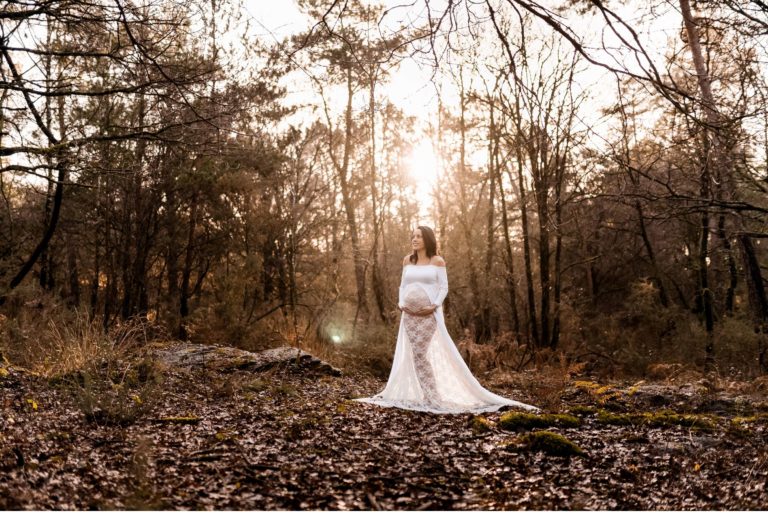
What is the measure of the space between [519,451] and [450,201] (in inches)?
Result: 604

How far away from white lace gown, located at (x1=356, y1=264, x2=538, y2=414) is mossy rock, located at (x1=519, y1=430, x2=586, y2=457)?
230 cm

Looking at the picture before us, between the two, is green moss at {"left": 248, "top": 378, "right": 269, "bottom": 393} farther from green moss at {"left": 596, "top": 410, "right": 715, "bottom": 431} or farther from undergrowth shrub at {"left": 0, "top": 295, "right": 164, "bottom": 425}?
green moss at {"left": 596, "top": 410, "right": 715, "bottom": 431}

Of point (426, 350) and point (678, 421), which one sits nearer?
point (678, 421)

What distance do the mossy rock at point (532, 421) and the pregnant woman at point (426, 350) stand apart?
1.27 meters

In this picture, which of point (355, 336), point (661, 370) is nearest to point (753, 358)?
point (661, 370)

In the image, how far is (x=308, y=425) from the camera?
6.17 m

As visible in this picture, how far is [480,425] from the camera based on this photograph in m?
6.42

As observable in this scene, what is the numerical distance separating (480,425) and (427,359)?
178cm

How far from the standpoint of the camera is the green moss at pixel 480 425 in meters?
6.32

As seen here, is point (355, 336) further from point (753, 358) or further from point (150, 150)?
point (753, 358)

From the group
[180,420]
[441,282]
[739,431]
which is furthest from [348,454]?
[739,431]

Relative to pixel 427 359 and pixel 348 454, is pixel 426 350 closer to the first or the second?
pixel 427 359

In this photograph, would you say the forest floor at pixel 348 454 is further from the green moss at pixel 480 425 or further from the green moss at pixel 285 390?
the green moss at pixel 285 390

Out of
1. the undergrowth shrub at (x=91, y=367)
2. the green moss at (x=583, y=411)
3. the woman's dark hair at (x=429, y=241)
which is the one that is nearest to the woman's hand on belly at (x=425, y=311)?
the woman's dark hair at (x=429, y=241)
